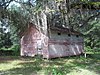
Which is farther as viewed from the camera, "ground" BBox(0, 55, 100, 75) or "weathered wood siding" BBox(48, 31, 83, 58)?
"weathered wood siding" BBox(48, 31, 83, 58)

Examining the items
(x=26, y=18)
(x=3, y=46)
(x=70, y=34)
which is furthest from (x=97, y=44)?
(x=26, y=18)

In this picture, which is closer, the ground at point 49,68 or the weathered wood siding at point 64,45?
the ground at point 49,68

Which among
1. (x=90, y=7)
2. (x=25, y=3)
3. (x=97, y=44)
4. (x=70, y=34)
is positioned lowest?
(x=97, y=44)

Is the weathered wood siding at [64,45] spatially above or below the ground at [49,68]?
above

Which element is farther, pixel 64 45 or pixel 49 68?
pixel 64 45

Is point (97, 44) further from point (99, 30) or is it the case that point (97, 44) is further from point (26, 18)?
point (26, 18)

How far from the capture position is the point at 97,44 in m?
35.7

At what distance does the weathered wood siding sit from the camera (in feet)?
65.5

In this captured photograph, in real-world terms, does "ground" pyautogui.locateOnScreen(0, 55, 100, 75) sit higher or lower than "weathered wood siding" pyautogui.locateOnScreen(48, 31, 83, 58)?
lower

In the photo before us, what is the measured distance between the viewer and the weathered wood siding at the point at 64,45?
19956mm

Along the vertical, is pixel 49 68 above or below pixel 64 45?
below

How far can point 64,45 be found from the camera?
21.9 m

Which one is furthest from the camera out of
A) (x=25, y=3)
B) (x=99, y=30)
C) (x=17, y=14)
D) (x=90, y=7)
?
(x=99, y=30)

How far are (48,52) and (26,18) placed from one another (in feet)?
14.1
